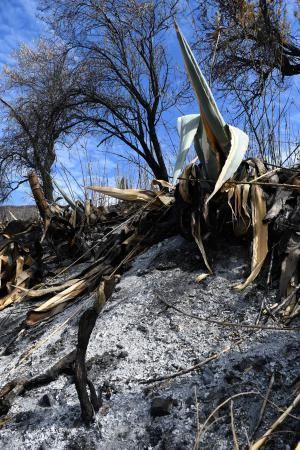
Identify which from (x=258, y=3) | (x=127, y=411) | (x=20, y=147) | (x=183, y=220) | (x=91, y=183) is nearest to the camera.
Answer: (x=127, y=411)

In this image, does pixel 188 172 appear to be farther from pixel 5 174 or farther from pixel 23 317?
pixel 5 174

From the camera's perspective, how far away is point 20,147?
1838 centimetres

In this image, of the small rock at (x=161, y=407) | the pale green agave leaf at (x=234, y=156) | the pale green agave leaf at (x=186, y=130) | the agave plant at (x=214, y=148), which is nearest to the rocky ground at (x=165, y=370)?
the small rock at (x=161, y=407)

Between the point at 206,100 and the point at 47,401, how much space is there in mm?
955

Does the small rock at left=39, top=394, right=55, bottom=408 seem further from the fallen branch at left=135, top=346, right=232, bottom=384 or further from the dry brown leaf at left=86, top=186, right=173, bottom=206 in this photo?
the dry brown leaf at left=86, top=186, right=173, bottom=206

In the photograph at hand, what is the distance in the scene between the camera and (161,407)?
811 millimetres

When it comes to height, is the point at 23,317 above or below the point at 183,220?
below

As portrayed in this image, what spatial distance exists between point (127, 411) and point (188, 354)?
186 millimetres

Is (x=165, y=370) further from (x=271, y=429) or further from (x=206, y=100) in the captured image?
(x=206, y=100)

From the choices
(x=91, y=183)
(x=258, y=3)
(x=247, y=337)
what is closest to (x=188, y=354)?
(x=247, y=337)

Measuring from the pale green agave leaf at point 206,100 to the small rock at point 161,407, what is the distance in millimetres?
821

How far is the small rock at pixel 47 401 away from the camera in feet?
2.95

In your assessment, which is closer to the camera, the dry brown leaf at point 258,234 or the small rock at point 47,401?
the small rock at point 47,401

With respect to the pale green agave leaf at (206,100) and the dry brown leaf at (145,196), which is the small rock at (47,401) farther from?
the pale green agave leaf at (206,100)
